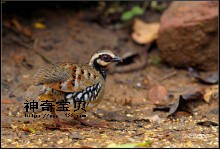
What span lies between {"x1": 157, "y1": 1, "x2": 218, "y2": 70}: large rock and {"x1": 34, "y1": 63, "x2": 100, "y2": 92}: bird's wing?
107 inches

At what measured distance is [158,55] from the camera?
8.88 metres

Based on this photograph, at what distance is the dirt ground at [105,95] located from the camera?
5.23 meters

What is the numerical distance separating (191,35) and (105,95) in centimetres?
171

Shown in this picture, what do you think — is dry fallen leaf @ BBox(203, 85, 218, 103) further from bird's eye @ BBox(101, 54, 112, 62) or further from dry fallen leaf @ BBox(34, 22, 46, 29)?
dry fallen leaf @ BBox(34, 22, 46, 29)

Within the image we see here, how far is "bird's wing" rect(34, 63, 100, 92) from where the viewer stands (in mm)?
5508

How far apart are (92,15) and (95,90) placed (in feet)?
12.3

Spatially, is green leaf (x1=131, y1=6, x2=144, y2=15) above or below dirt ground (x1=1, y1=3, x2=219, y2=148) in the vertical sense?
above

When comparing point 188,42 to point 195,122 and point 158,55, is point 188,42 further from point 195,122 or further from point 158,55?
point 195,122

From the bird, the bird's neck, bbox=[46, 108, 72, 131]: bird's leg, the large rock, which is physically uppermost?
the large rock

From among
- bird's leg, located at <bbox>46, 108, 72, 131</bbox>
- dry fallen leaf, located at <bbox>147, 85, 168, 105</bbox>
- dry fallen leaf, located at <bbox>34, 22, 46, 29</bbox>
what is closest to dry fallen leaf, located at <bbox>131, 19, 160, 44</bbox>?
dry fallen leaf, located at <bbox>147, 85, 168, 105</bbox>

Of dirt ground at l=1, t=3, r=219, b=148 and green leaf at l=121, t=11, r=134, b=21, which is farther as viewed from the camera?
green leaf at l=121, t=11, r=134, b=21

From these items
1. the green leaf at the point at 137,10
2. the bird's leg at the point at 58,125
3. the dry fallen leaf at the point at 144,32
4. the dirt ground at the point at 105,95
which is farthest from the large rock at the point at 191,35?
the bird's leg at the point at 58,125

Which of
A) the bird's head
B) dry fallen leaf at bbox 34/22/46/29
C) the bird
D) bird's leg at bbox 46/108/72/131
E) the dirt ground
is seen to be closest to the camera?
the dirt ground

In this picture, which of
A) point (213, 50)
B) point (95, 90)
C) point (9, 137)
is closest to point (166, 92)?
point (213, 50)
